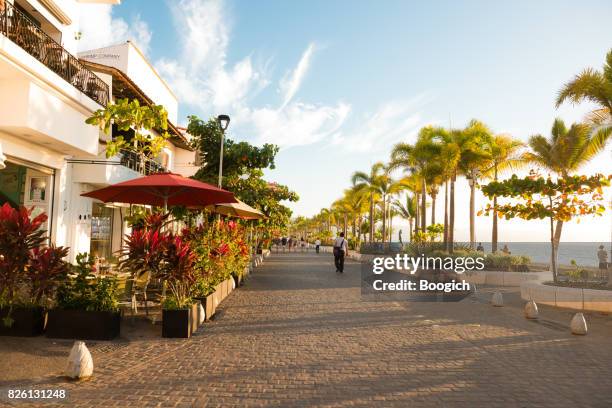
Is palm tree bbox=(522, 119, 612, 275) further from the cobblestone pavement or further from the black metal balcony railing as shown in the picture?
the black metal balcony railing

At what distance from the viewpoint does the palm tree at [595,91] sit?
14062 mm

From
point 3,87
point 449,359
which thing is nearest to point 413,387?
point 449,359

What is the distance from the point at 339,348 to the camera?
7.09 metres

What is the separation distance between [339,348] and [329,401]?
2339 millimetres

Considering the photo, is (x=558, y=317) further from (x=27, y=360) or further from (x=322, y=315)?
(x=27, y=360)

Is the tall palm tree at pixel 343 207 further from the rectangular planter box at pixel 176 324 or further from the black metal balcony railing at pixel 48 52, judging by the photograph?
the rectangular planter box at pixel 176 324

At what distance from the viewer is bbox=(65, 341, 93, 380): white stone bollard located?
5.19 metres

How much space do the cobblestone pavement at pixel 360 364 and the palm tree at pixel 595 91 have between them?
7439 mm

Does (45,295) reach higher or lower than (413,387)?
higher

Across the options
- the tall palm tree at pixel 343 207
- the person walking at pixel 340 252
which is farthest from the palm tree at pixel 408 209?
the person walking at pixel 340 252

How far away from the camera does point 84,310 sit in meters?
7.19

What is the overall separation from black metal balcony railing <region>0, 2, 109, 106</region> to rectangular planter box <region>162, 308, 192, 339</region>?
6.99 m

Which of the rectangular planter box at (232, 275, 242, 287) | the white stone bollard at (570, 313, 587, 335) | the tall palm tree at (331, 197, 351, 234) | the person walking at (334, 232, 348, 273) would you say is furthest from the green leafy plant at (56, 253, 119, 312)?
the tall palm tree at (331, 197, 351, 234)

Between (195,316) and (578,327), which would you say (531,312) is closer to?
(578,327)
